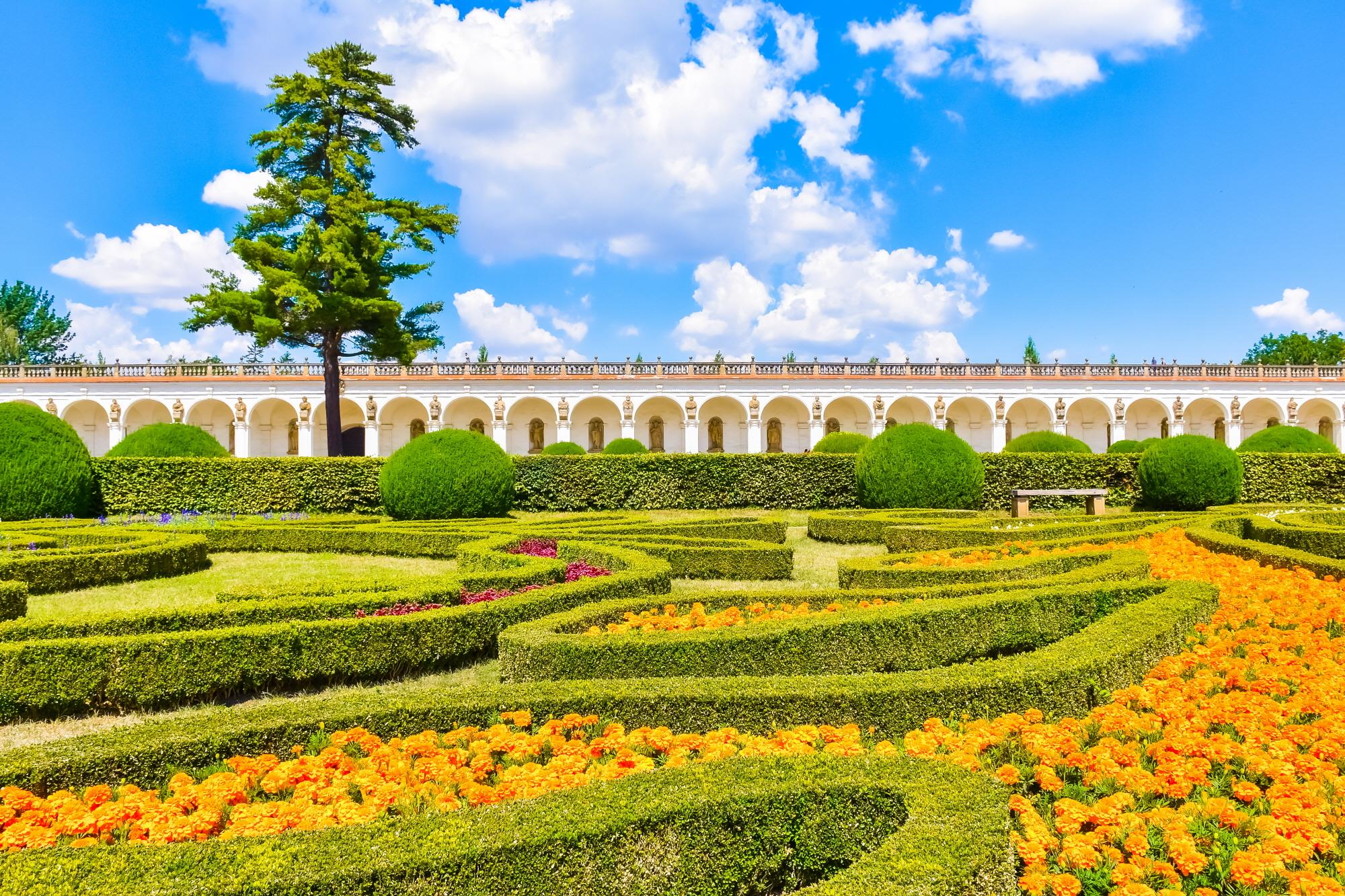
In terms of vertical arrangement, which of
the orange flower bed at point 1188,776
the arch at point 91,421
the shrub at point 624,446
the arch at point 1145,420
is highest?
the arch at point 91,421

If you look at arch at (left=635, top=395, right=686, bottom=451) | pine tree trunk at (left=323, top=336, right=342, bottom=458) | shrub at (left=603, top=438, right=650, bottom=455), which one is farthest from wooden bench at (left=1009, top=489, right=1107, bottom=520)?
arch at (left=635, top=395, right=686, bottom=451)

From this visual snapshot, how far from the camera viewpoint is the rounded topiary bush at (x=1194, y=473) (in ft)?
57.5

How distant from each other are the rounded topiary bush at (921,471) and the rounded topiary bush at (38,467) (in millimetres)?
15992

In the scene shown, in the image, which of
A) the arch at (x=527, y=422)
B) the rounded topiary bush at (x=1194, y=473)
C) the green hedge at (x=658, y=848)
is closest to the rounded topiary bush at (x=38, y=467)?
the green hedge at (x=658, y=848)

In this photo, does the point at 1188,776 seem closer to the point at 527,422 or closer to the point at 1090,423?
the point at 527,422

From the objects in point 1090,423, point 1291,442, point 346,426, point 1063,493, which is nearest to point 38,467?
point 1063,493

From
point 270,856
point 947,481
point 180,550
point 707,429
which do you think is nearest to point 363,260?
point 180,550

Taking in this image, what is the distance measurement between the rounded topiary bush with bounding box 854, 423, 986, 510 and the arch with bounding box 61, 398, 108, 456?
4005 cm

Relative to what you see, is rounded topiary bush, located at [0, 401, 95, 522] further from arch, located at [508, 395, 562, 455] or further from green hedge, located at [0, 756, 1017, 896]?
arch, located at [508, 395, 562, 455]

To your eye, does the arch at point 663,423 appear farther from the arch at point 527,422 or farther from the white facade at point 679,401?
the arch at point 527,422

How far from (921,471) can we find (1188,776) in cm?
1391

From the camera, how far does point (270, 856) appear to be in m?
2.55

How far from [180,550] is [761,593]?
855cm

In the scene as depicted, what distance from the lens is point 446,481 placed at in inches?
601
